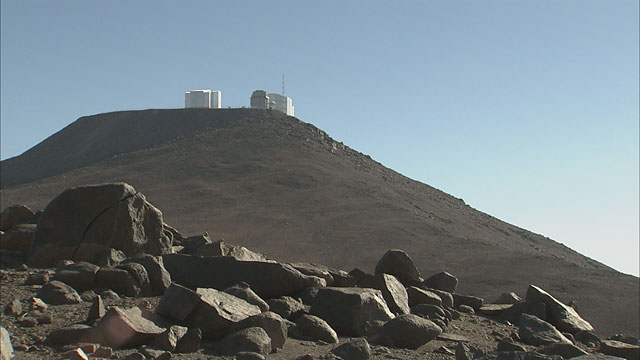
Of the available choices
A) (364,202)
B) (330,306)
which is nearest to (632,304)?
(364,202)

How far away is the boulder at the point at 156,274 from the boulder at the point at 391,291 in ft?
8.12

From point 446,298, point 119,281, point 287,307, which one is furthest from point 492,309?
point 119,281

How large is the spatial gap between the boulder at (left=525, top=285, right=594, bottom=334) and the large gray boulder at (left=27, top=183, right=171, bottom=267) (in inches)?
232

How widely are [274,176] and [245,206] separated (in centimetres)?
872

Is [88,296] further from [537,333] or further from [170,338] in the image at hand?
[537,333]

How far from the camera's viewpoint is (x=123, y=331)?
6531 millimetres

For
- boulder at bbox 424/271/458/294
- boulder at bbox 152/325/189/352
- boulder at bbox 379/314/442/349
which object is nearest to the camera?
boulder at bbox 152/325/189/352

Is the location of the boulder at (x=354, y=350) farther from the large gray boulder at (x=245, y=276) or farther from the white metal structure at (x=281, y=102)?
the white metal structure at (x=281, y=102)

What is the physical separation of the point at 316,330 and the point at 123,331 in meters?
1.99

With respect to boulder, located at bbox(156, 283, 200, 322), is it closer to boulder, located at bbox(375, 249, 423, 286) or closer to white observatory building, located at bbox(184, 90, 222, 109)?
boulder, located at bbox(375, 249, 423, 286)

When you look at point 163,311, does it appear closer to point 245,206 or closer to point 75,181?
point 245,206

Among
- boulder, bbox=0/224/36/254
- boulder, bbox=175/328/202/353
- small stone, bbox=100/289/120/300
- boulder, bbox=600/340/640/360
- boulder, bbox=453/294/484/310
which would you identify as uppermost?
boulder, bbox=0/224/36/254

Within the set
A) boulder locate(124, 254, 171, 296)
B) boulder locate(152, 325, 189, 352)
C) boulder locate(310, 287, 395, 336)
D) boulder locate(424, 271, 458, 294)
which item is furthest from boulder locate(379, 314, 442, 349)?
boulder locate(424, 271, 458, 294)

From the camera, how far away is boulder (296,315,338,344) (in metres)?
7.42
